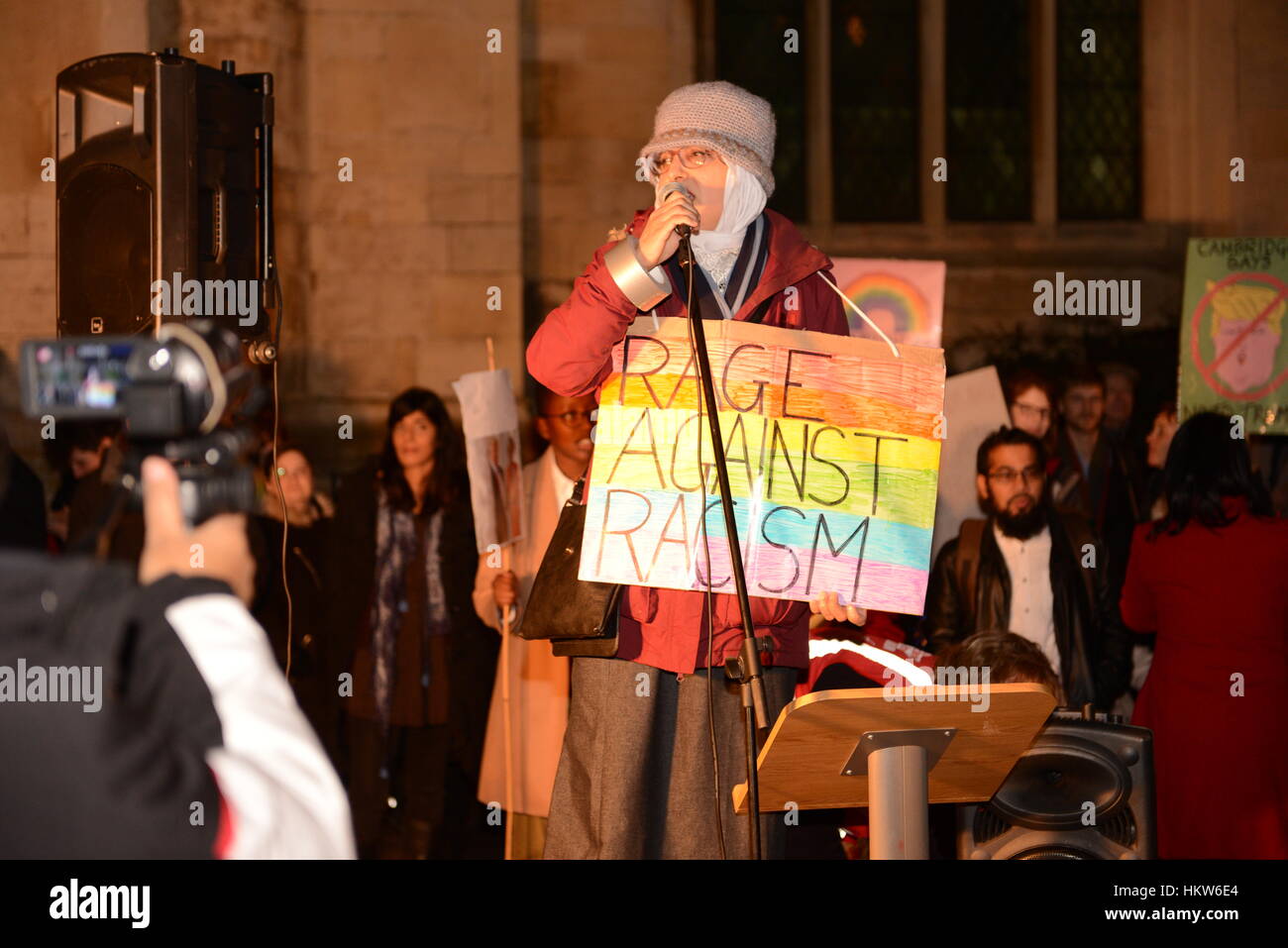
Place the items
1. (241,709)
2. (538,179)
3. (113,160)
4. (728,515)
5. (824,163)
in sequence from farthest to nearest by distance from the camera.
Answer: (824,163) < (538,179) < (113,160) < (728,515) < (241,709)

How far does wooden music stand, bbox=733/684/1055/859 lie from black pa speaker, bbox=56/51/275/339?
73.6 inches

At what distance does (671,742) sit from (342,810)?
1.69 metres

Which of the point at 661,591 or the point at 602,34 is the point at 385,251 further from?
the point at 661,591

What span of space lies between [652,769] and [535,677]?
2.95 m

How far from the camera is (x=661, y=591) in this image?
3.16 metres

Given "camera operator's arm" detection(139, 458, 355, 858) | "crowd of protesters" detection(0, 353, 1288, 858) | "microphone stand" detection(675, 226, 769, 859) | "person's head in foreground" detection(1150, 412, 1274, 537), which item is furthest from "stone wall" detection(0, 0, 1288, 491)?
"camera operator's arm" detection(139, 458, 355, 858)

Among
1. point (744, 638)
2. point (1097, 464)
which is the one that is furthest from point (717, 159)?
point (1097, 464)

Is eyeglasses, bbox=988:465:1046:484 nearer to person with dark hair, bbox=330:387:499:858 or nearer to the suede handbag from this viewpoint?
person with dark hair, bbox=330:387:499:858

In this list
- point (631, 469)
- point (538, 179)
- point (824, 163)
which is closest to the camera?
point (631, 469)

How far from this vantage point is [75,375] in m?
1.63

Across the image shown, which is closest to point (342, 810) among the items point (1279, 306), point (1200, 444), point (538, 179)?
point (1200, 444)

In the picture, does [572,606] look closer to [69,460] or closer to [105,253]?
[105,253]

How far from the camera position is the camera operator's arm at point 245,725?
1.50m

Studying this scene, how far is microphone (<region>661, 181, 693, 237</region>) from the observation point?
290cm
